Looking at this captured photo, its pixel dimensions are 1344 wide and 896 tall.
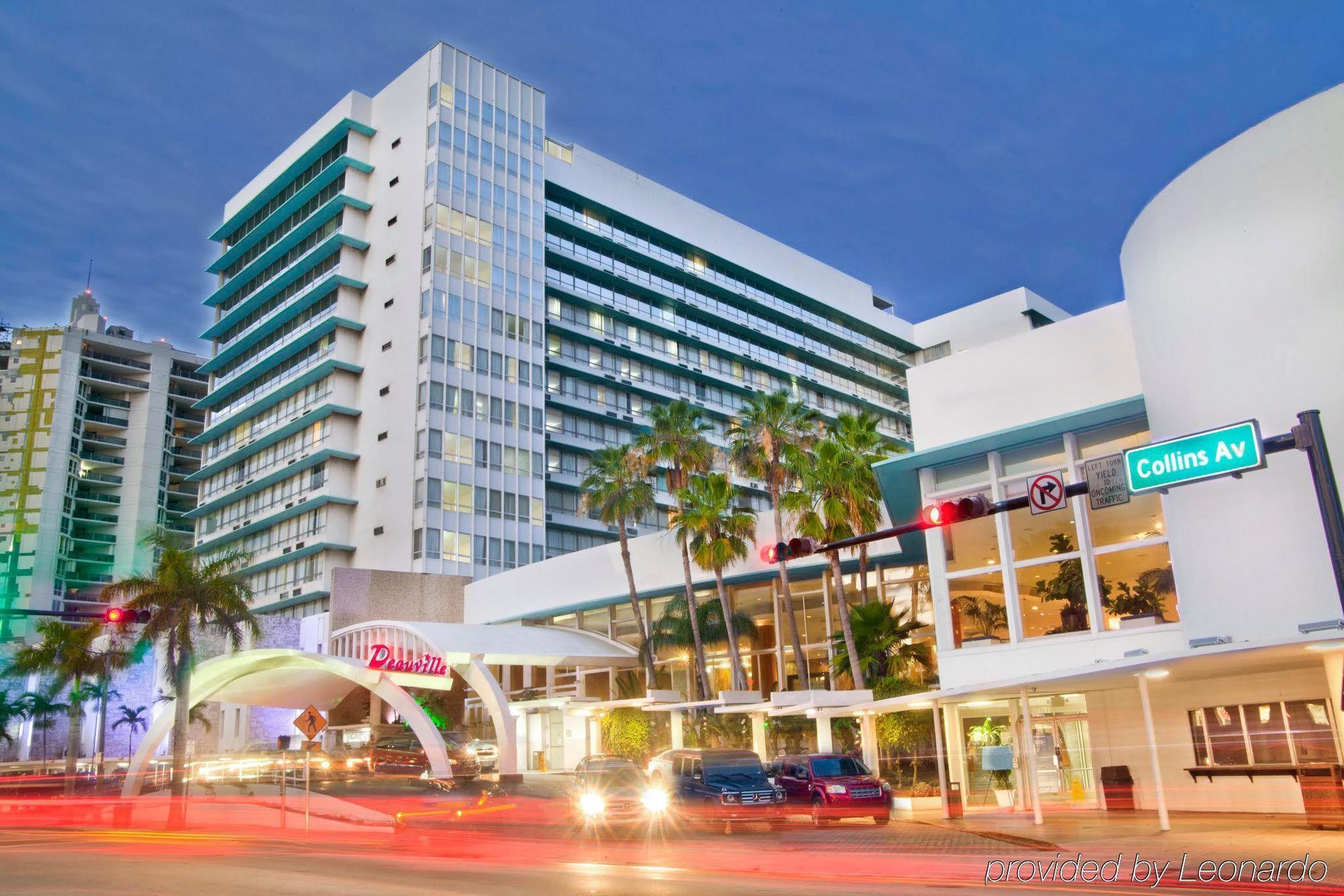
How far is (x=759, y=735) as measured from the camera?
41219 millimetres

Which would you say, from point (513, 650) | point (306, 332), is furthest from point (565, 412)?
point (513, 650)

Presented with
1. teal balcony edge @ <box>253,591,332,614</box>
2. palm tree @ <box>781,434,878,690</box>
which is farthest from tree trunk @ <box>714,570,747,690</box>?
teal balcony edge @ <box>253,591,332,614</box>

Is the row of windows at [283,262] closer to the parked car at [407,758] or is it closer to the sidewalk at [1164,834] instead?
the parked car at [407,758]

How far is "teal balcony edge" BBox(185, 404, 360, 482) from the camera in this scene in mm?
78562

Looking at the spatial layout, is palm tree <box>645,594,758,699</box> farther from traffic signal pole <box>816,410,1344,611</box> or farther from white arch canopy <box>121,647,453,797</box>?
traffic signal pole <box>816,410,1344,611</box>

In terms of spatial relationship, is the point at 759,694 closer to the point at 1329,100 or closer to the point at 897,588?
the point at 897,588

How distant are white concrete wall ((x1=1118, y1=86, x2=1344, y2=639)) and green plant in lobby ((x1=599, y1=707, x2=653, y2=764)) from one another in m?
26.8

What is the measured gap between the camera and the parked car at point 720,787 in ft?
85.7

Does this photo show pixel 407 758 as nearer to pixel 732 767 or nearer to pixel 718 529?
pixel 718 529

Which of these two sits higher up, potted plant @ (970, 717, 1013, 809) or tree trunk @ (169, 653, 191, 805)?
tree trunk @ (169, 653, 191, 805)

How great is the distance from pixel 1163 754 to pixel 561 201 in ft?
222

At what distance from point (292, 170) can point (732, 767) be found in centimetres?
7665

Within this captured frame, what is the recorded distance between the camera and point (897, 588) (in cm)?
4397

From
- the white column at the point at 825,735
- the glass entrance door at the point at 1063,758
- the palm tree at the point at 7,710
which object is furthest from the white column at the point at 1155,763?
the palm tree at the point at 7,710
